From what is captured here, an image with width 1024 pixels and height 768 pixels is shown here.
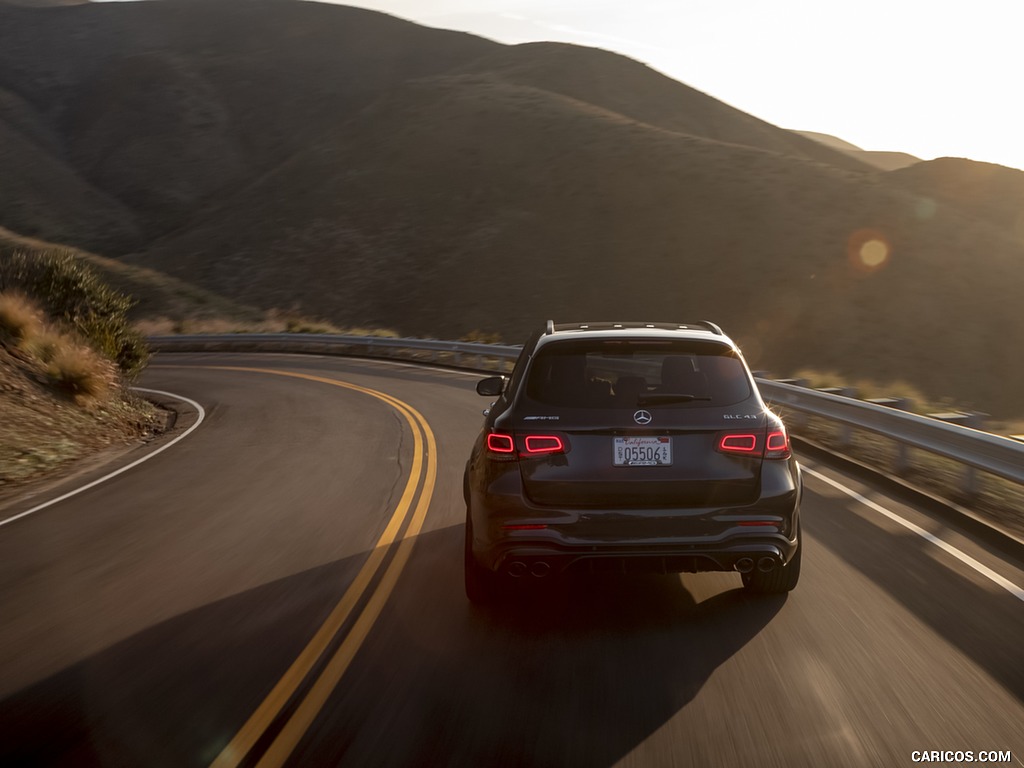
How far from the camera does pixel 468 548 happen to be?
5.94 meters

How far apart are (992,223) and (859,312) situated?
17214mm

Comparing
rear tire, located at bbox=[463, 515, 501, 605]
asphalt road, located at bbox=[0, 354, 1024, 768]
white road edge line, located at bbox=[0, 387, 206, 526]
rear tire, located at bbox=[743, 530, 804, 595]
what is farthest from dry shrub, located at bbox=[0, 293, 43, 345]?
rear tire, located at bbox=[743, 530, 804, 595]

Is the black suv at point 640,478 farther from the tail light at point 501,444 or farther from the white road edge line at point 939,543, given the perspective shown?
the white road edge line at point 939,543

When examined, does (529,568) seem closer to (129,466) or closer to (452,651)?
(452,651)

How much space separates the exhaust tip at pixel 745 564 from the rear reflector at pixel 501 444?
1373 mm

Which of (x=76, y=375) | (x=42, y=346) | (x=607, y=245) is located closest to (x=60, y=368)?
(x=76, y=375)

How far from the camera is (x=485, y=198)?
218ft

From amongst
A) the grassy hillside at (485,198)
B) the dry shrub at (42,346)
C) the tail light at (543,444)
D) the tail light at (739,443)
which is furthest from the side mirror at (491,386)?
the grassy hillside at (485,198)

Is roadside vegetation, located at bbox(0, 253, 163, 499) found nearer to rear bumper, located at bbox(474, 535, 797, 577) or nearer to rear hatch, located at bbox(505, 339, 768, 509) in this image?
rear bumper, located at bbox(474, 535, 797, 577)

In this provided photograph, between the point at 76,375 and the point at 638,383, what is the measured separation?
1247 centimetres

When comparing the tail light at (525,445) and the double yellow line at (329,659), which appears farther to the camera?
the tail light at (525,445)

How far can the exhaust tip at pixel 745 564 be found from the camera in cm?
543

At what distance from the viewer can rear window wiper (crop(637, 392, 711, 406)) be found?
538 centimetres

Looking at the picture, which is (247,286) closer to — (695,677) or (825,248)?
(825,248)
